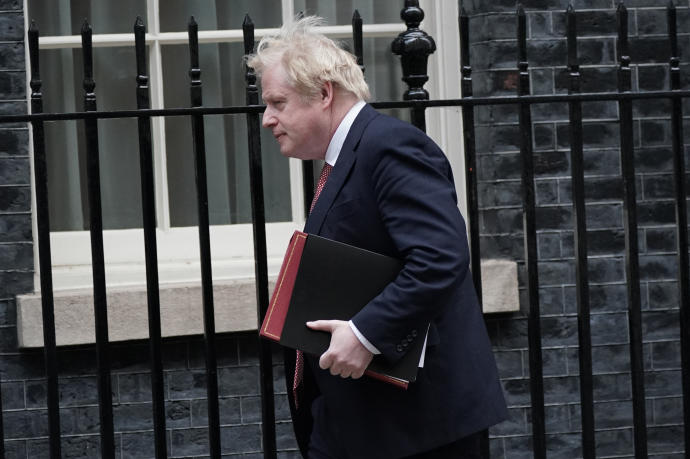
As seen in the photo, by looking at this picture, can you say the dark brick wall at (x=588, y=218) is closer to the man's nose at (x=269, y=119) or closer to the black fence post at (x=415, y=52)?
the black fence post at (x=415, y=52)

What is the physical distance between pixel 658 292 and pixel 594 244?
14.6 inches

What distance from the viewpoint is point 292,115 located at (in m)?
2.64

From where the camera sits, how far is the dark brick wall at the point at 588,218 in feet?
15.6

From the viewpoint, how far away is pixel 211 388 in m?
3.17

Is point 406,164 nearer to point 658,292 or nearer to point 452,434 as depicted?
point 452,434

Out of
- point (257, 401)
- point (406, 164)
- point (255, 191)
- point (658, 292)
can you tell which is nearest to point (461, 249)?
point (406, 164)

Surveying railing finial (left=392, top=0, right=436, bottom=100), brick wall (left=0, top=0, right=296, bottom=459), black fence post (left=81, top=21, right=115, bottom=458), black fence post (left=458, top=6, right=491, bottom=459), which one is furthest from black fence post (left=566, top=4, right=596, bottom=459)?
brick wall (left=0, top=0, right=296, bottom=459)

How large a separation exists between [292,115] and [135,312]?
1.97 meters

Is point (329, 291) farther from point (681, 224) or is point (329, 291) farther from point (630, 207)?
point (681, 224)

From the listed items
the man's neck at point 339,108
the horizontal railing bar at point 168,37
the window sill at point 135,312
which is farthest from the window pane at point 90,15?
the man's neck at point 339,108

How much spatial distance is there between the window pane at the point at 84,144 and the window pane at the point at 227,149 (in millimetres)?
216

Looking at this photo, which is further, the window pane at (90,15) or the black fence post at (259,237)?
the window pane at (90,15)

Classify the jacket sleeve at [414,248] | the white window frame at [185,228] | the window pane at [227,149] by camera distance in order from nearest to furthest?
the jacket sleeve at [414,248]
the white window frame at [185,228]
the window pane at [227,149]

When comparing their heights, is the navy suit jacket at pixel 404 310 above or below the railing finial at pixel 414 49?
below
